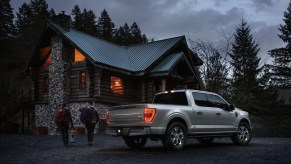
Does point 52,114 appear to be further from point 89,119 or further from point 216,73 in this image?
point 216,73

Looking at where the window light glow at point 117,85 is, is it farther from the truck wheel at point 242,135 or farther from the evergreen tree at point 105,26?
the evergreen tree at point 105,26

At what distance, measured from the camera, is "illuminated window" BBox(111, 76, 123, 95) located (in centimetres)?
2603

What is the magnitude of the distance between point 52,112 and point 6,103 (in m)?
5.58

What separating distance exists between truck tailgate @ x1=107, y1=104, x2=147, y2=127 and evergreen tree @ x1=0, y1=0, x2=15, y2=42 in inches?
1848

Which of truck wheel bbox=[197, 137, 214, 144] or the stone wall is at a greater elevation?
the stone wall

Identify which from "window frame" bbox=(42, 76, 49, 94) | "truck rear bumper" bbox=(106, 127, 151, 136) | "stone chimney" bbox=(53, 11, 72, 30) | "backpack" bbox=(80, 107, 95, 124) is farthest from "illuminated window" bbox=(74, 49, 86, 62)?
"truck rear bumper" bbox=(106, 127, 151, 136)

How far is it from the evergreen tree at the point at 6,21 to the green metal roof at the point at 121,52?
3078cm

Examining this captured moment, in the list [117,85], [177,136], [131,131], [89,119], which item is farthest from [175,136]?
[117,85]

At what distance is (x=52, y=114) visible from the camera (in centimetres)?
2586

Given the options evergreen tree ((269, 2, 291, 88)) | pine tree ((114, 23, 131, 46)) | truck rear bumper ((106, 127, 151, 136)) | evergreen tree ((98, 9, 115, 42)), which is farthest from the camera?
evergreen tree ((98, 9, 115, 42))

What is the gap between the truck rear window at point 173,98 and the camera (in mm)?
11812

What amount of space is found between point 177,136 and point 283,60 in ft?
122

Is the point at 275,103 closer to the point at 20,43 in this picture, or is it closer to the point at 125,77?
the point at 125,77

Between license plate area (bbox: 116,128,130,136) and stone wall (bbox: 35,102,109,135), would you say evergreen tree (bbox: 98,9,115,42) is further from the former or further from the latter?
license plate area (bbox: 116,128,130,136)
